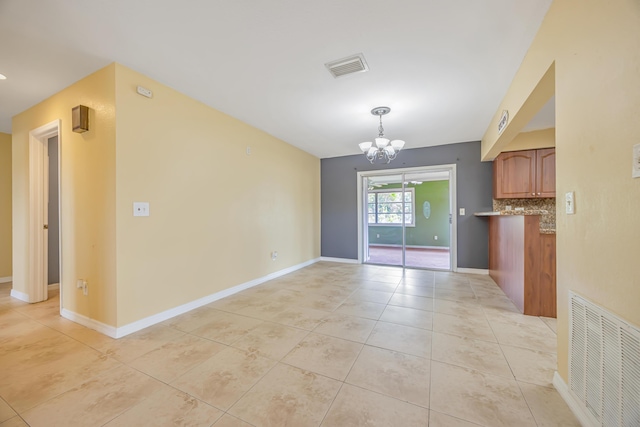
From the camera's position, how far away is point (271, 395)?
148 centimetres

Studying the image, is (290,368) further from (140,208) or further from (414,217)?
(414,217)

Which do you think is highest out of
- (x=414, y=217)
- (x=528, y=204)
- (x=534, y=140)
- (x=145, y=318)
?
(x=534, y=140)

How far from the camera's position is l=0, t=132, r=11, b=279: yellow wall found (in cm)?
387

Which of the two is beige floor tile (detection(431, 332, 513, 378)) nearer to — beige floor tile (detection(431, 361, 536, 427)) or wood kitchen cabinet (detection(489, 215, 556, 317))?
beige floor tile (detection(431, 361, 536, 427))

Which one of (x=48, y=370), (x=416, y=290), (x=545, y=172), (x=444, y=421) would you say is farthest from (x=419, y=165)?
(x=48, y=370)

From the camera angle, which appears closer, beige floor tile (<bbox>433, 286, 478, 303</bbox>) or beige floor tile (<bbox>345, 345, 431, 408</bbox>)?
beige floor tile (<bbox>345, 345, 431, 408</bbox>)

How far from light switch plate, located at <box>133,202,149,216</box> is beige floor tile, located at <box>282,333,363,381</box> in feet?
6.34

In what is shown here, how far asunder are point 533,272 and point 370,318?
1.90m

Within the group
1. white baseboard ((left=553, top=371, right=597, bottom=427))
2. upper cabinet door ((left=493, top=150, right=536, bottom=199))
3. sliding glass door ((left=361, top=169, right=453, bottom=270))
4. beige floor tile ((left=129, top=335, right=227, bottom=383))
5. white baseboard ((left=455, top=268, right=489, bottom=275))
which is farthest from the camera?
sliding glass door ((left=361, top=169, right=453, bottom=270))

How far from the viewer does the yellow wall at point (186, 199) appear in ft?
7.40

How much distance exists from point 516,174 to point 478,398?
13.1 ft

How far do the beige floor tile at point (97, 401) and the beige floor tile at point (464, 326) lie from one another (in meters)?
2.42

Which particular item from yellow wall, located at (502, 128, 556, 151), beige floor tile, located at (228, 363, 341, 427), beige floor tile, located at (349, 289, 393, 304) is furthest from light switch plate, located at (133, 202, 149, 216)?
yellow wall, located at (502, 128, 556, 151)

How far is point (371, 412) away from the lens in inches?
52.9
